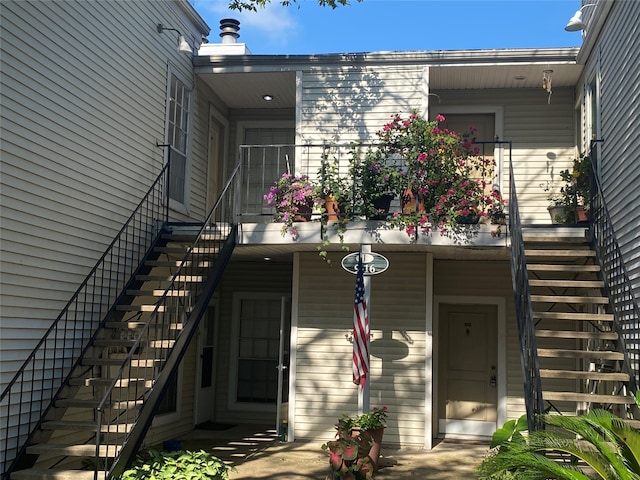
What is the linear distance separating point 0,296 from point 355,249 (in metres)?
4.80

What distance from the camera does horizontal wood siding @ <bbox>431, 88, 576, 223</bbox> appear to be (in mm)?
10797

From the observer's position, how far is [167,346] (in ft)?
24.1

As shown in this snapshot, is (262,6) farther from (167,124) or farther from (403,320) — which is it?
(403,320)

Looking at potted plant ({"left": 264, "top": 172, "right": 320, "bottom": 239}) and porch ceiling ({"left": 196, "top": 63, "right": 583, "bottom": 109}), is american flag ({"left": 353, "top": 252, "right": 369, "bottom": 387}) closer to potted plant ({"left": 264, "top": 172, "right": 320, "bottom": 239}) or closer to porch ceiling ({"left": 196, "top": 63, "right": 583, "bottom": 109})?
potted plant ({"left": 264, "top": 172, "right": 320, "bottom": 239})

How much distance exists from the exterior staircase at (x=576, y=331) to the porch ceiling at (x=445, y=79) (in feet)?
9.38

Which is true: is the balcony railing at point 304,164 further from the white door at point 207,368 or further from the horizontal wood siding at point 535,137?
the white door at point 207,368

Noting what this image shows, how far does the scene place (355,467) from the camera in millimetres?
7555

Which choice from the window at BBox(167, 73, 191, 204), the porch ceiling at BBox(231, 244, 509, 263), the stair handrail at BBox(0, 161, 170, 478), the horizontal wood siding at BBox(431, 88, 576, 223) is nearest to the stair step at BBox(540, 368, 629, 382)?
the porch ceiling at BBox(231, 244, 509, 263)

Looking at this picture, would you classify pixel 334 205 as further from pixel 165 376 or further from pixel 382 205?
pixel 165 376

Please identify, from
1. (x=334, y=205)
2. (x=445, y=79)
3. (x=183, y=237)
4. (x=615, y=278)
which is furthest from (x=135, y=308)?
(x=445, y=79)

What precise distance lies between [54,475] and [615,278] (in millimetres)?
6036

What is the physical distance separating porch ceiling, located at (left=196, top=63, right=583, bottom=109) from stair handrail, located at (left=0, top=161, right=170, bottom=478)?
2311mm

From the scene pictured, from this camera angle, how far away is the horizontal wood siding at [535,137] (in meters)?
10.8

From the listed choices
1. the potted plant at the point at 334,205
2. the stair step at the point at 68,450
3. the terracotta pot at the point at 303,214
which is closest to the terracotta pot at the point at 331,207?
the potted plant at the point at 334,205
